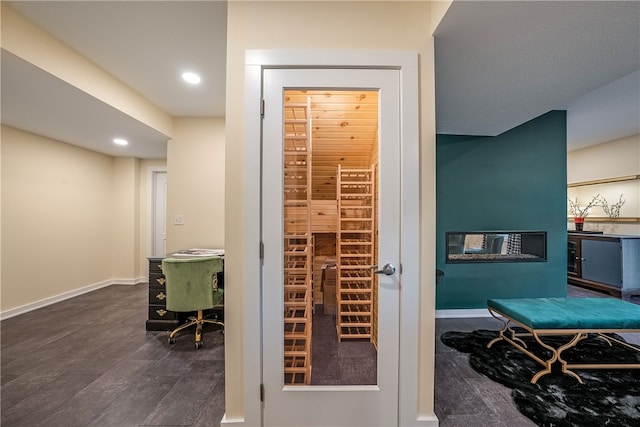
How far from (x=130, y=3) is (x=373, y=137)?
1791mm

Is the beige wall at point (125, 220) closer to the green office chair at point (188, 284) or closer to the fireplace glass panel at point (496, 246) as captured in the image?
the green office chair at point (188, 284)

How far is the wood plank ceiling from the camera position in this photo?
1.57m

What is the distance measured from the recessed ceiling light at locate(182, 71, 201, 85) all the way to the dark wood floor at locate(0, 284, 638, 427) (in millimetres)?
2708

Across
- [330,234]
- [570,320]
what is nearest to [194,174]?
[330,234]

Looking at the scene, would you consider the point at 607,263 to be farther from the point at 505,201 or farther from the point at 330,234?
the point at 330,234

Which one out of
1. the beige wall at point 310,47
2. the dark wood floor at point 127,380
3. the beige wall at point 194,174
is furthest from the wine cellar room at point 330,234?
the beige wall at point 194,174

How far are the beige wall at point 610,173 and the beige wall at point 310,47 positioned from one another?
518 cm

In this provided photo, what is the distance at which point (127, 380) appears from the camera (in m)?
1.94

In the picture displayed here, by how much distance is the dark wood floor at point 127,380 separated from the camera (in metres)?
1.59

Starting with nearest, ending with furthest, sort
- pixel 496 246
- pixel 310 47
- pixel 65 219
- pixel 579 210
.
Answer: pixel 310 47 < pixel 496 246 < pixel 65 219 < pixel 579 210

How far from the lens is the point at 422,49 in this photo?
1.45 metres

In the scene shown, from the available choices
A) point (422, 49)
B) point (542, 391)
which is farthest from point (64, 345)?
point (542, 391)

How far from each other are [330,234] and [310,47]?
1.42 metres

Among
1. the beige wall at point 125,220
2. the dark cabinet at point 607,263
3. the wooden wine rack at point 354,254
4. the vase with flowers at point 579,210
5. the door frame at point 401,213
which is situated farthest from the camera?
the vase with flowers at point 579,210
